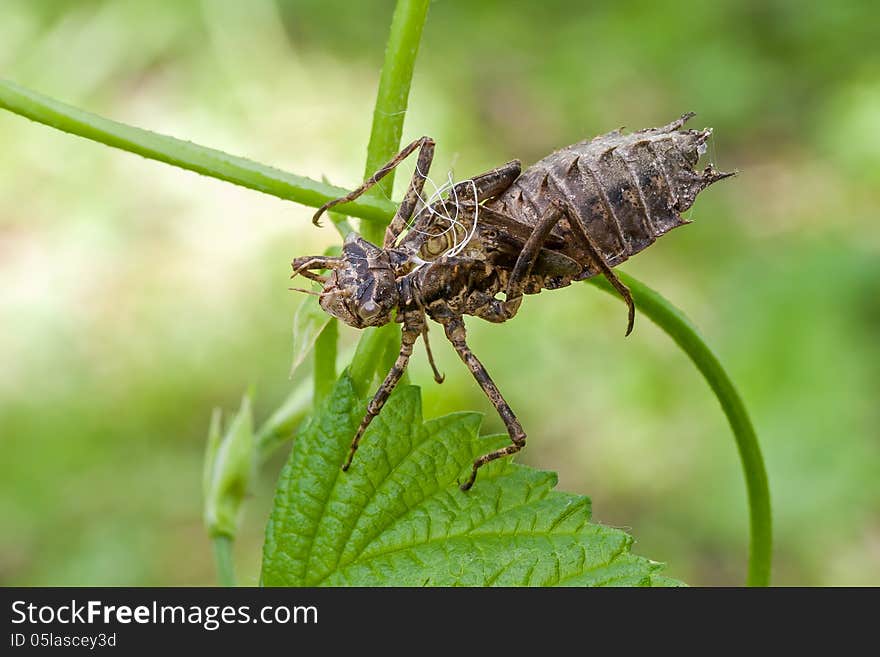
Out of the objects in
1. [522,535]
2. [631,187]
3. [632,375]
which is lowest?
[522,535]

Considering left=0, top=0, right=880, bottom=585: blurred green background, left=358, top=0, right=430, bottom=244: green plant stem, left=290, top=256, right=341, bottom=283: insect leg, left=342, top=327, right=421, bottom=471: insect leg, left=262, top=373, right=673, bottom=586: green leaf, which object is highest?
left=0, top=0, right=880, bottom=585: blurred green background

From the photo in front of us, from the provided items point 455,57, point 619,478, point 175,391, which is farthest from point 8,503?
point 455,57

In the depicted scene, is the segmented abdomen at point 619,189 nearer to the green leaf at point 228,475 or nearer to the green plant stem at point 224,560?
the green leaf at point 228,475

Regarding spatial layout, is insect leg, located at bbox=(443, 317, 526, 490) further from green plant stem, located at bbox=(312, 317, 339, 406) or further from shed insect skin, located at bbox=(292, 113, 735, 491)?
green plant stem, located at bbox=(312, 317, 339, 406)

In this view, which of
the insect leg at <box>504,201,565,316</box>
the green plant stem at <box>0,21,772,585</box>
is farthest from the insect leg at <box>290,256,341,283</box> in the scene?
the insect leg at <box>504,201,565,316</box>

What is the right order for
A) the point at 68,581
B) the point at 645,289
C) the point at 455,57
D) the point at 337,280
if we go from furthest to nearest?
the point at 455,57, the point at 68,581, the point at 337,280, the point at 645,289

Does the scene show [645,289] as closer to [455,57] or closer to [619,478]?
[619,478]

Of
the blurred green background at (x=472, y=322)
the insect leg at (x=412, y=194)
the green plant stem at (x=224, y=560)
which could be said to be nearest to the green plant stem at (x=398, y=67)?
the insect leg at (x=412, y=194)
